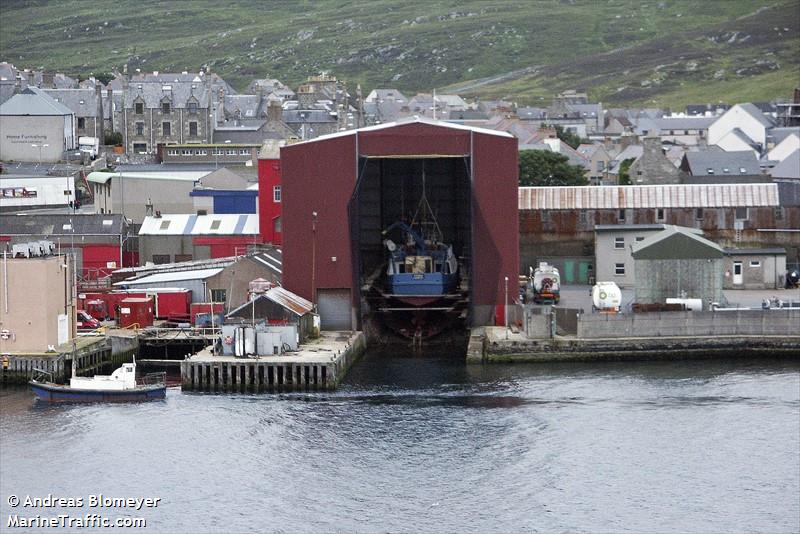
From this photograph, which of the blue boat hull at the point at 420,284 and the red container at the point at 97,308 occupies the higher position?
the blue boat hull at the point at 420,284

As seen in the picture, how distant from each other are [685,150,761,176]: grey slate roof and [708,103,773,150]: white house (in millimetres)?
33781

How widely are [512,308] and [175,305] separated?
11983mm

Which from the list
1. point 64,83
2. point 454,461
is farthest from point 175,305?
point 64,83

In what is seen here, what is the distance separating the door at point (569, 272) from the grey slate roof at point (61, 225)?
61.0 feet

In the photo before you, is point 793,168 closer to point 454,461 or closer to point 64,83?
point 454,461

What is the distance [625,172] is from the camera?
102 m

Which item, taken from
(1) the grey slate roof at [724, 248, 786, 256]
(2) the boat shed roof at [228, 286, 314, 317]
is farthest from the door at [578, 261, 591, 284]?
(2) the boat shed roof at [228, 286, 314, 317]

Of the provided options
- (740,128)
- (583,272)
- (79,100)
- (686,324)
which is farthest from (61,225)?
(740,128)

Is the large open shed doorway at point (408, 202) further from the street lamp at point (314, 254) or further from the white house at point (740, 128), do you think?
the white house at point (740, 128)

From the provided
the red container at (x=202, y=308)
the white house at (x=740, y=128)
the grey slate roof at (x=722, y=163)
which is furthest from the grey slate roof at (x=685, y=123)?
the red container at (x=202, y=308)

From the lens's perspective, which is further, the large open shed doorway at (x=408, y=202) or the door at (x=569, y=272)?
the door at (x=569, y=272)

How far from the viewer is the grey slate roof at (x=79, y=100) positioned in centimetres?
11575

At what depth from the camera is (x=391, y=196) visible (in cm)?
6519

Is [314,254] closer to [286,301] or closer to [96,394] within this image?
[286,301]
